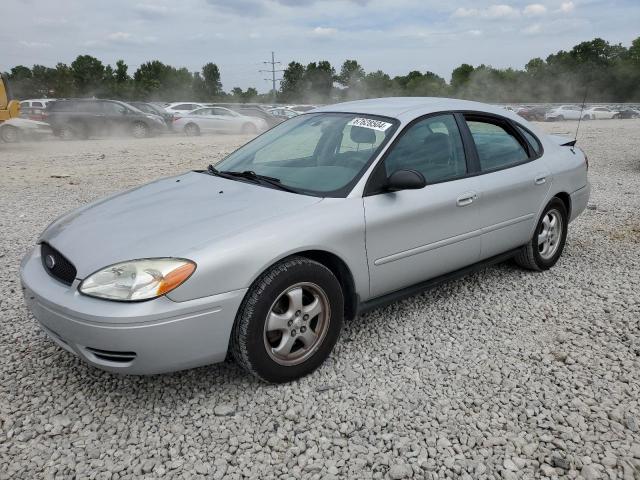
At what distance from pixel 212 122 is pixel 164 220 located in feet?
66.2

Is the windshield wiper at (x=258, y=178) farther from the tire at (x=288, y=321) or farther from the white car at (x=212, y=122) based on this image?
the white car at (x=212, y=122)

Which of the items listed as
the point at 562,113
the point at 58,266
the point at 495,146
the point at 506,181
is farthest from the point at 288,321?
the point at 562,113

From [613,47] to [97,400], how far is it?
75.0m

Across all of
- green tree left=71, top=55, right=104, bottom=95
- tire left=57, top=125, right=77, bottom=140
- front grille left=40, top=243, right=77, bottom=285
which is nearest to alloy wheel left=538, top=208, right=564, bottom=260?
front grille left=40, top=243, right=77, bottom=285

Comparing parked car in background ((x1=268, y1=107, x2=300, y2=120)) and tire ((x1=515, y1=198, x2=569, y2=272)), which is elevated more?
parked car in background ((x1=268, y1=107, x2=300, y2=120))

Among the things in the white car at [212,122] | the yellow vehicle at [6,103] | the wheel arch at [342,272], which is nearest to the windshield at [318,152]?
the wheel arch at [342,272]

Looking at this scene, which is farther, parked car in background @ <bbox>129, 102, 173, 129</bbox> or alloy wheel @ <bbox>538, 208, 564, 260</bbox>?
parked car in background @ <bbox>129, 102, 173, 129</bbox>

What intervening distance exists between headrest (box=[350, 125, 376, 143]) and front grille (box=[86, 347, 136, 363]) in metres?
1.92

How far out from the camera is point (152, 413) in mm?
2693

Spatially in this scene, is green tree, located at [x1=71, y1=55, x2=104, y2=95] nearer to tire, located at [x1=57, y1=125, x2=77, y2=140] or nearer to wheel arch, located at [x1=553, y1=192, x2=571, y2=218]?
tire, located at [x1=57, y1=125, x2=77, y2=140]

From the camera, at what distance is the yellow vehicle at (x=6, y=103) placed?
14672mm

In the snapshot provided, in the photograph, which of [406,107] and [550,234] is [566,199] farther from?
[406,107]

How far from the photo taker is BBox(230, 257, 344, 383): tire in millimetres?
2652

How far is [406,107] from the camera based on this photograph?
3652 millimetres
